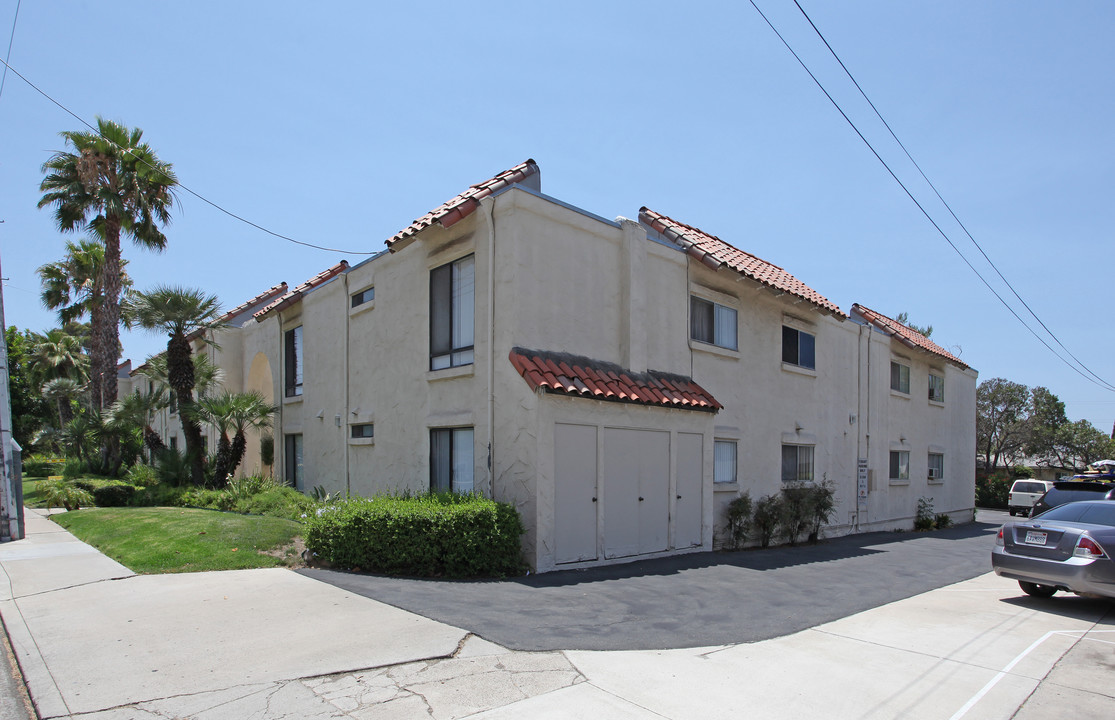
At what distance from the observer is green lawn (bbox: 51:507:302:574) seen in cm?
1011

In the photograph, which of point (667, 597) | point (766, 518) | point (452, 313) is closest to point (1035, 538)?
point (667, 597)

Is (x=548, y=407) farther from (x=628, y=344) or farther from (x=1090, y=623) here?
(x=1090, y=623)

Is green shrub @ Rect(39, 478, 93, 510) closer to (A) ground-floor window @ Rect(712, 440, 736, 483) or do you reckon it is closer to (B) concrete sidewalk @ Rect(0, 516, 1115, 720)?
(B) concrete sidewalk @ Rect(0, 516, 1115, 720)

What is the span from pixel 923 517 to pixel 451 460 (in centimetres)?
1779

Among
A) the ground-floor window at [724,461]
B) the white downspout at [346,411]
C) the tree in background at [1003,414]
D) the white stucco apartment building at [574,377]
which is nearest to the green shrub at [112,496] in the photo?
the white stucco apartment building at [574,377]

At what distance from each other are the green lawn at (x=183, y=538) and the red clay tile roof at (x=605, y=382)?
4.75m

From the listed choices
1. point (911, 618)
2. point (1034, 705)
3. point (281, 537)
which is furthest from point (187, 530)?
point (1034, 705)

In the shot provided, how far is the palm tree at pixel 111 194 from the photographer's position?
76.8 ft

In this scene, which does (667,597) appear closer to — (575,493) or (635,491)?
(575,493)

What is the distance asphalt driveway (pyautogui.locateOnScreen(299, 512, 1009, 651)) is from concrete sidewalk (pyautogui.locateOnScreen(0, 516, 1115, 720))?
12.5 inches

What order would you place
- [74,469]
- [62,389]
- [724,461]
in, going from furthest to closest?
[62,389] < [74,469] < [724,461]

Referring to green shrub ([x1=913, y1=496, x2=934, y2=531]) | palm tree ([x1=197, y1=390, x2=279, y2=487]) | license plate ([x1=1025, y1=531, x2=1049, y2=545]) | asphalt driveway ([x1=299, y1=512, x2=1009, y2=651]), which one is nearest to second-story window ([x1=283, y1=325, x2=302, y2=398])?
palm tree ([x1=197, y1=390, x2=279, y2=487])

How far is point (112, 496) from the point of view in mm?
17797

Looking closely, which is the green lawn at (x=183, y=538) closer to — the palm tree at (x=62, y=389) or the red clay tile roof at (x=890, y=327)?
the red clay tile roof at (x=890, y=327)
